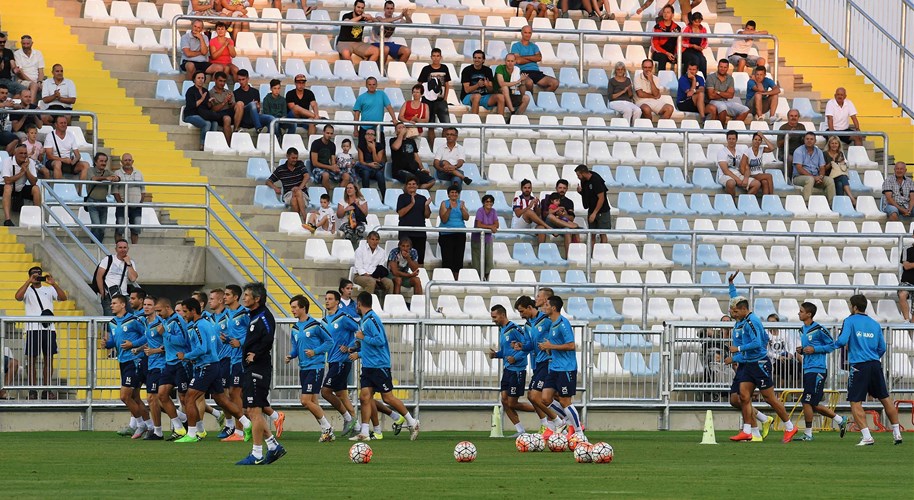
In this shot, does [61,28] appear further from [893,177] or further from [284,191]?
[893,177]

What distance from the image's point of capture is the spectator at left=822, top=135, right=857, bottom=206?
29812 mm

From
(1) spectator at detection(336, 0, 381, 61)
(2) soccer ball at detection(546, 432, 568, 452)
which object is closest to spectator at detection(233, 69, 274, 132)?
(1) spectator at detection(336, 0, 381, 61)

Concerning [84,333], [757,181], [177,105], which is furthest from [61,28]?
[757,181]

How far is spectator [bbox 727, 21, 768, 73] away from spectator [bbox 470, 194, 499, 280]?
28.3 ft

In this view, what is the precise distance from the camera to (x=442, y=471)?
596 inches

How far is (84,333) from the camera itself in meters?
21.9

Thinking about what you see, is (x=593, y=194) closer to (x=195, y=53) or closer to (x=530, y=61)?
→ (x=530, y=61)

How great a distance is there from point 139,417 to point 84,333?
1779mm

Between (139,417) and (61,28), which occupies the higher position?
(61,28)

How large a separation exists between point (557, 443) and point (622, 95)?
44.4 ft

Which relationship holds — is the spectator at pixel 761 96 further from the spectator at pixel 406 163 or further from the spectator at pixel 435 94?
the spectator at pixel 406 163

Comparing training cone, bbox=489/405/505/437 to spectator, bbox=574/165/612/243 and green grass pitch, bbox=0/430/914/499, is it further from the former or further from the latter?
spectator, bbox=574/165/612/243

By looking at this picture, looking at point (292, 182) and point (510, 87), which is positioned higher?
point (510, 87)

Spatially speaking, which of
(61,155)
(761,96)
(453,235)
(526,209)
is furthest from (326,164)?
(761,96)
